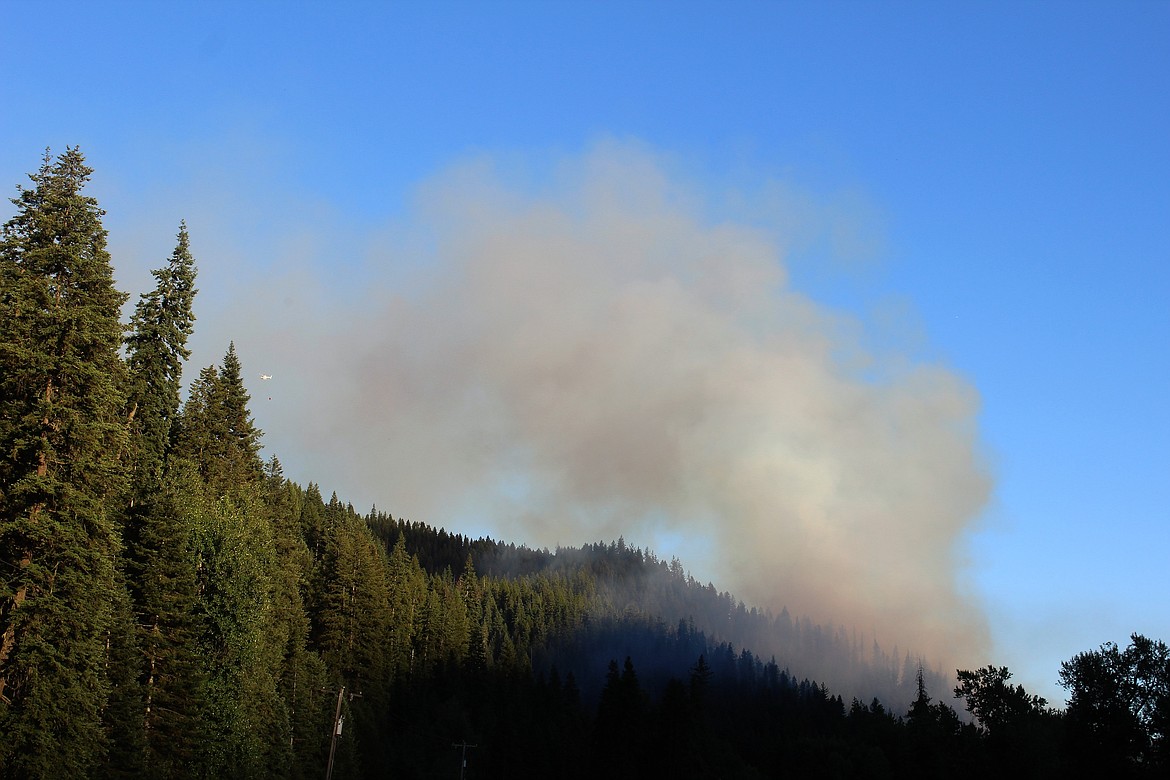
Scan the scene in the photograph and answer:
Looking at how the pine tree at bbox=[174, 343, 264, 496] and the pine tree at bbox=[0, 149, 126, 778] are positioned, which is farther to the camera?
the pine tree at bbox=[174, 343, 264, 496]

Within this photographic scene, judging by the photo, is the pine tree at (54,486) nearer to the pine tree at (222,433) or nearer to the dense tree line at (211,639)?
the dense tree line at (211,639)

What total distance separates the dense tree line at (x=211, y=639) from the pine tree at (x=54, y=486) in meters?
0.09

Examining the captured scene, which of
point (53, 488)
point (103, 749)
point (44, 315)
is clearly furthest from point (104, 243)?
point (103, 749)

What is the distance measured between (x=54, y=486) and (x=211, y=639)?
24.4 m

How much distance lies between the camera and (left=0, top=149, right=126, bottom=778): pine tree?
3738 centimetres

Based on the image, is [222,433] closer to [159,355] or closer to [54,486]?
[159,355]

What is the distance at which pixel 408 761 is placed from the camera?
107625 mm

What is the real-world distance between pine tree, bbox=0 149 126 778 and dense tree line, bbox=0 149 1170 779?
3.4 inches

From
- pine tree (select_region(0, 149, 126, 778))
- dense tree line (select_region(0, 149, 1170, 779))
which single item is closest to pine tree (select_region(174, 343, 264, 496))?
dense tree line (select_region(0, 149, 1170, 779))

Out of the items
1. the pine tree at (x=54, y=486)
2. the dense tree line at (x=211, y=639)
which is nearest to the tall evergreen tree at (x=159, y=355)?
the dense tree line at (x=211, y=639)

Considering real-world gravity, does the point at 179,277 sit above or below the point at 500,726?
above

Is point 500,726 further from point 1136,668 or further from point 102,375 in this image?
point 102,375

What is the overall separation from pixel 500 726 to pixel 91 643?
313 ft

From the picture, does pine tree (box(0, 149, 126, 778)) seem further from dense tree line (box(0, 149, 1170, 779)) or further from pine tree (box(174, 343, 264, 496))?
pine tree (box(174, 343, 264, 496))
